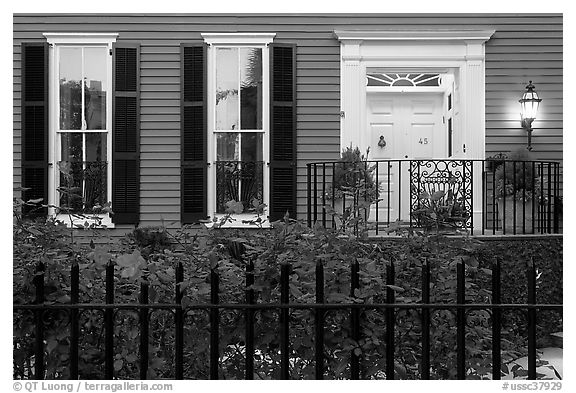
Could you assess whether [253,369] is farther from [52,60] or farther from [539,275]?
[52,60]

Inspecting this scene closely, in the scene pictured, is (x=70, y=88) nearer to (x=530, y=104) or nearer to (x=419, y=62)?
(x=419, y=62)

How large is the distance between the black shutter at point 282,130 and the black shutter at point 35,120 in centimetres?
329

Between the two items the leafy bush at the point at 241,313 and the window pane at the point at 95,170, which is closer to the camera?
the leafy bush at the point at 241,313

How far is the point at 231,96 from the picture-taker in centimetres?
1075

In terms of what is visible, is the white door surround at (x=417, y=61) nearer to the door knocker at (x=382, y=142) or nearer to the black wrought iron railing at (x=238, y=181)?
the black wrought iron railing at (x=238, y=181)

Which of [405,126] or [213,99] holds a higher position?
[213,99]

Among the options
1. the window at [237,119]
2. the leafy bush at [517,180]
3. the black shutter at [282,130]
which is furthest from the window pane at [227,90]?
the leafy bush at [517,180]

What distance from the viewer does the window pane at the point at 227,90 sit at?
10.7 m

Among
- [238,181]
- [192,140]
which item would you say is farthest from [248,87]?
[238,181]

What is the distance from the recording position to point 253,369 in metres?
2.97

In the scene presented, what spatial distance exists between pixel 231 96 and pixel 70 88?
2.38 meters

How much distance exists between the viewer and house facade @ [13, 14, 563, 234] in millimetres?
10609

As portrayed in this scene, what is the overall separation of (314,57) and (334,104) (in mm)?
745
